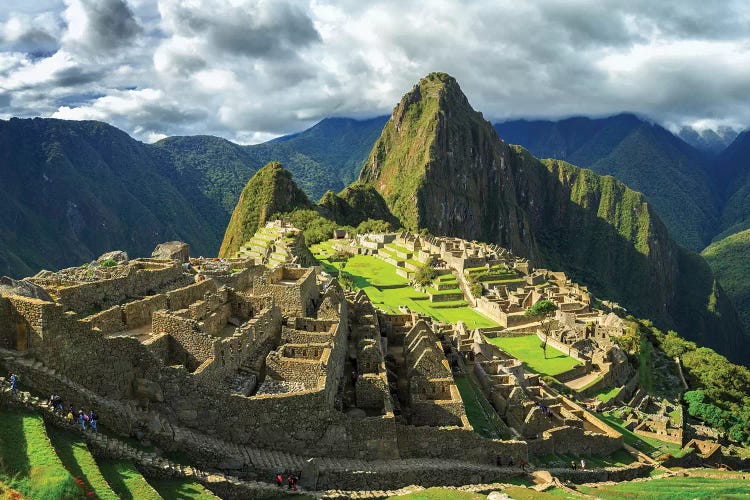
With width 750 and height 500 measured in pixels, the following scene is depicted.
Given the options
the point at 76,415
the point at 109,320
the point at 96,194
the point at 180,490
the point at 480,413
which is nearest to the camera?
the point at 180,490

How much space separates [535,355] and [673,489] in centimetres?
2366

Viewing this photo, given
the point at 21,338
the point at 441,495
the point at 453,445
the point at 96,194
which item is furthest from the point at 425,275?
the point at 96,194

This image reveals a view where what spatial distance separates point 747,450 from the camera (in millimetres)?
39969

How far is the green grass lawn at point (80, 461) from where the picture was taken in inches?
440

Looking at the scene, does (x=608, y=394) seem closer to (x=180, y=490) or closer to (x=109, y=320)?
(x=109, y=320)

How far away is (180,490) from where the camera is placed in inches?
528

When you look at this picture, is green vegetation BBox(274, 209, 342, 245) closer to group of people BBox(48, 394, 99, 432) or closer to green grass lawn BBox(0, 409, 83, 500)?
group of people BBox(48, 394, 99, 432)

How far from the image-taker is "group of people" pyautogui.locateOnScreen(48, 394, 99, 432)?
43.8 ft

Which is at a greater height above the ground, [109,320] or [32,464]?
[109,320]

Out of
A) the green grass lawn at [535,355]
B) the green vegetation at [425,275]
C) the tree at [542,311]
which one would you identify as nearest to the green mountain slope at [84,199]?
the green vegetation at [425,275]

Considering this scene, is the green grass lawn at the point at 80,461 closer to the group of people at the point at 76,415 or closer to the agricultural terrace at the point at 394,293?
the group of people at the point at 76,415

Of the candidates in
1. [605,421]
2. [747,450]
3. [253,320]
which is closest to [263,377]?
[253,320]

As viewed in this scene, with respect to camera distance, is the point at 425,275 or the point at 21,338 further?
the point at 425,275

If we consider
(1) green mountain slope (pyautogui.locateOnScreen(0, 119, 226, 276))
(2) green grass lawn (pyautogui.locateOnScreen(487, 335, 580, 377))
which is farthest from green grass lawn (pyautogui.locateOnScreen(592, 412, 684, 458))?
(1) green mountain slope (pyautogui.locateOnScreen(0, 119, 226, 276))
